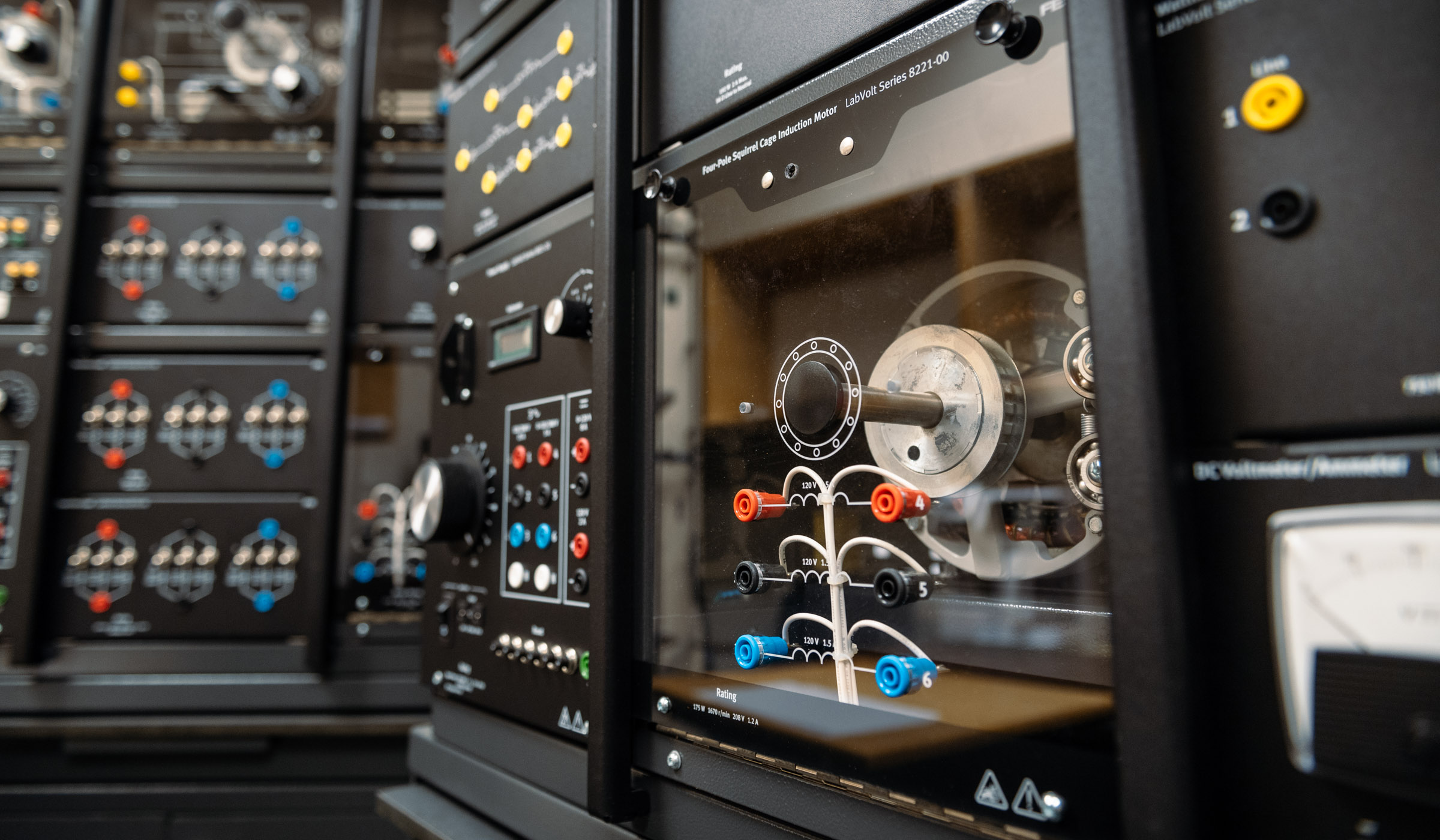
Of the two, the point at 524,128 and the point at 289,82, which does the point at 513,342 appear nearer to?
the point at 524,128

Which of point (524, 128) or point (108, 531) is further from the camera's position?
point (108, 531)

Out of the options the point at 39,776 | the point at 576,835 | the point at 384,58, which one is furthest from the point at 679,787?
the point at 384,58

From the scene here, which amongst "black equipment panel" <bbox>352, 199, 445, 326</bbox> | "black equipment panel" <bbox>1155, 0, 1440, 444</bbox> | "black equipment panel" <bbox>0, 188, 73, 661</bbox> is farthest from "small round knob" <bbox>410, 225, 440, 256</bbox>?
"black equipment panel" <bbox>1155, 0, 1440, 444</bbox>

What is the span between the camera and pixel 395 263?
1670 mm

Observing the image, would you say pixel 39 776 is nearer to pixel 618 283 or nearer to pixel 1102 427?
pixel 618 283

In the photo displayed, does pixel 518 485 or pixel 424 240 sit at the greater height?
pixel 424 240

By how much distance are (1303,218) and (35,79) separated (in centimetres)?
232

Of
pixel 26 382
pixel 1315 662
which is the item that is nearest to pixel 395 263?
pixel 26 382

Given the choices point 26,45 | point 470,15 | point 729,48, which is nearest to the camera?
point 729,48

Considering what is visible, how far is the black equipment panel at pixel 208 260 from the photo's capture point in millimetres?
1646

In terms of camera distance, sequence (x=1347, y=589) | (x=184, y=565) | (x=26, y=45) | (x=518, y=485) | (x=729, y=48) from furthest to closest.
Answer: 1. (x=26, y=45)
2. (x=184, y=565)
3. (x=518, y=485)
4. (x=729, y=48)
5. (x=1347, y=589)

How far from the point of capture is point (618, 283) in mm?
747

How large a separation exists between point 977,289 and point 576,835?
0.64m

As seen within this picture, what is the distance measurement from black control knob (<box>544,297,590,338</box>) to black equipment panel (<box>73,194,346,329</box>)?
1034 mm
